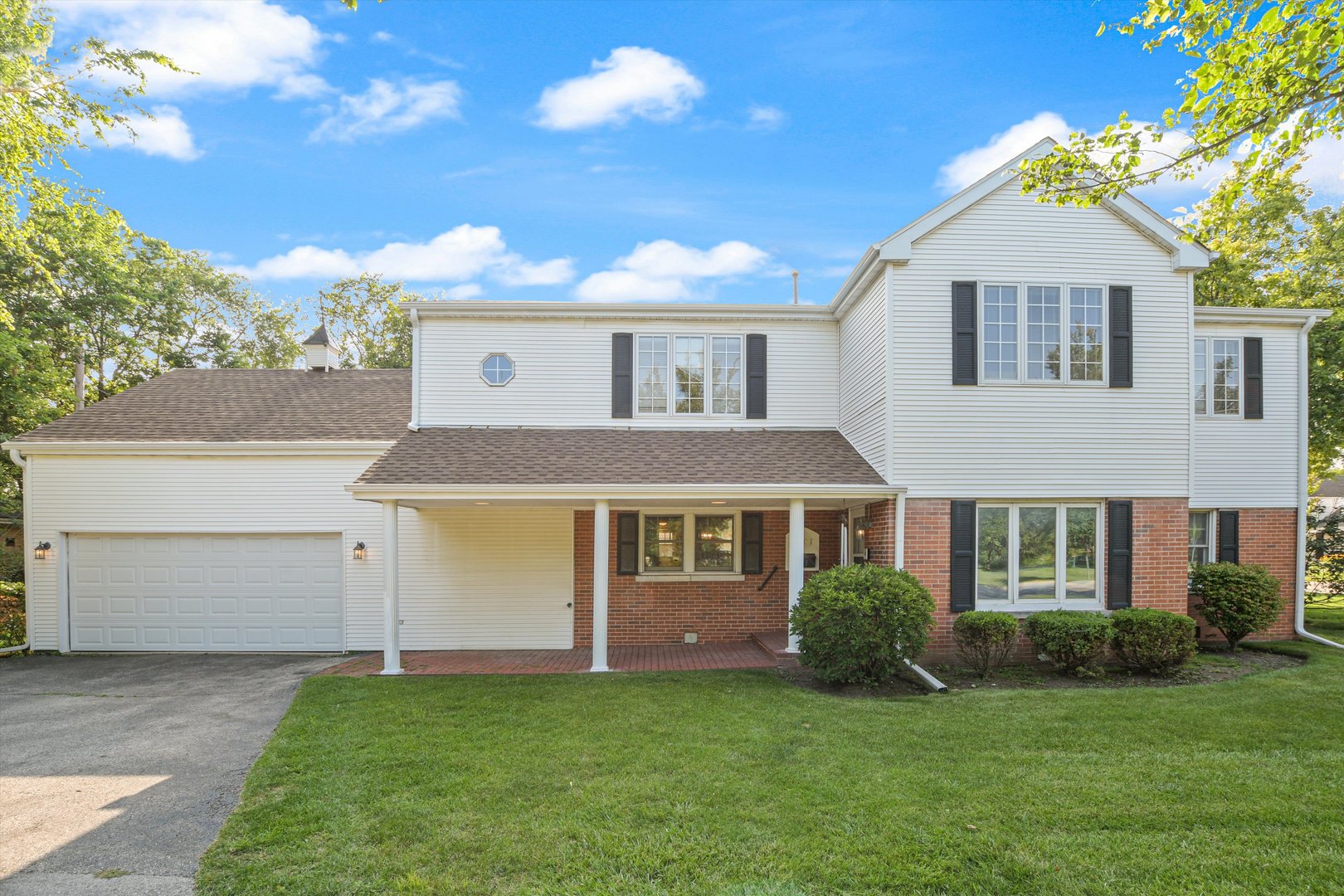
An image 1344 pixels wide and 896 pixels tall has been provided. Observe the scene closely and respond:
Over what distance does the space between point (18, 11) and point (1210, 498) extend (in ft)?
61.2

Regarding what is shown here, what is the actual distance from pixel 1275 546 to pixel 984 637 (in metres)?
6.45

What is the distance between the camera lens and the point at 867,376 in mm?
10047

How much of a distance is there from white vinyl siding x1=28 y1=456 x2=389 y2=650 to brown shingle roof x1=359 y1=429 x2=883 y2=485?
2.03m

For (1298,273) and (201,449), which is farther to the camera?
(1298,273)

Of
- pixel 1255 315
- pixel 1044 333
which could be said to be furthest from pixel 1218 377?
pixel 1044 333

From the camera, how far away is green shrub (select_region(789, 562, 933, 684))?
786cm

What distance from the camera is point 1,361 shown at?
13961 mm

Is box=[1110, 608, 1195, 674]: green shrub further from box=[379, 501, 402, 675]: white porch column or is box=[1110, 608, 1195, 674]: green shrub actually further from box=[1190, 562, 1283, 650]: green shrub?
box=[379, 501, 402, 675]: white porch column

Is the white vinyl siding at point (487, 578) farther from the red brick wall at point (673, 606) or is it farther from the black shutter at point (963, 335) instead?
the black shutter at point (963, 335)

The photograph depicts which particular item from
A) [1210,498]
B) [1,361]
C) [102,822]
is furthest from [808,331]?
[1,361]

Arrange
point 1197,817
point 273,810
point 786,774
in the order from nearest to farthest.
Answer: point 1197,817 → point 273,810 → point 786,774

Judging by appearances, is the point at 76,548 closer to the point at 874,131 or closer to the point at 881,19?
the point at 881,19

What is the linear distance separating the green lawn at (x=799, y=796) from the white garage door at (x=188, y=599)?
4379 mm

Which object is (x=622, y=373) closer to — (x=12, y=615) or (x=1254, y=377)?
(x=1254, y=377)
